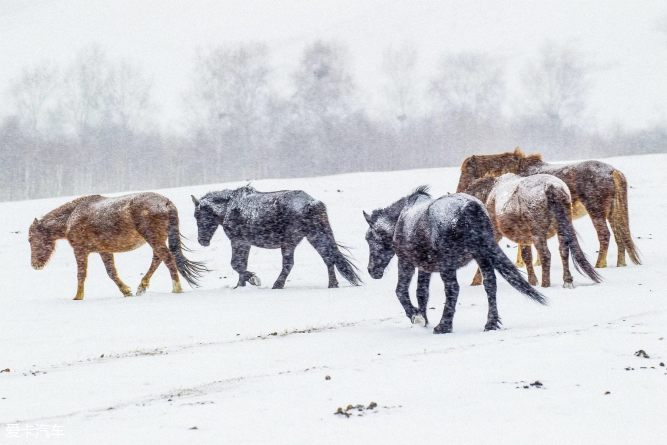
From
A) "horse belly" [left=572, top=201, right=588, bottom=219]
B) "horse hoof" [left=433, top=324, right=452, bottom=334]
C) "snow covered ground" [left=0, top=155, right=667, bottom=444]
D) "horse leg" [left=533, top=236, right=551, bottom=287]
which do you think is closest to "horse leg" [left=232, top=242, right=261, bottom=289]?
"snow covered ground" [left=0, top=155, right=667, bottom=444]

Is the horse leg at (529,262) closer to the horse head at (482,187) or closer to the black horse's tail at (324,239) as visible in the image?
the horse head at (482,187)

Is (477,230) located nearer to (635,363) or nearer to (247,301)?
(635,363)

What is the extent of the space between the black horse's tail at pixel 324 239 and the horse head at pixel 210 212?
1.90 m

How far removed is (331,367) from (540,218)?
620cm

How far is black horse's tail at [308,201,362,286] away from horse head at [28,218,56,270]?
505 cm

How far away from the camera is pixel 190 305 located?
11586 mm

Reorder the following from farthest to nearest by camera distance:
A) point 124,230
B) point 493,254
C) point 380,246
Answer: point 124,230 → point 380,246 → point 493,254

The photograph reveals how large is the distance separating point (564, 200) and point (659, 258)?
4952 millimetres

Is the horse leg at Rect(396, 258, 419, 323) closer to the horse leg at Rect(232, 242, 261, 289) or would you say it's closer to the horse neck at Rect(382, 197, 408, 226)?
the horse neck at Rect(382, 197, 408, 226)

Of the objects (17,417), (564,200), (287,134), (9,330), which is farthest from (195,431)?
(287,134)

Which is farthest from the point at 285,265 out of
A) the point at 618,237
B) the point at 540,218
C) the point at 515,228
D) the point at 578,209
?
the point at 618,237

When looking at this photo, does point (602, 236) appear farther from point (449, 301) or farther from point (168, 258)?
point (168, 258)

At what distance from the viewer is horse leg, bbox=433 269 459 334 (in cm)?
823

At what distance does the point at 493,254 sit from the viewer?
825cm
